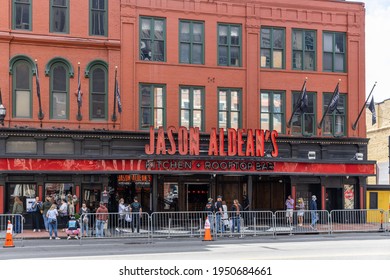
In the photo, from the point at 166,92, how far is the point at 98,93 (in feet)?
11.6

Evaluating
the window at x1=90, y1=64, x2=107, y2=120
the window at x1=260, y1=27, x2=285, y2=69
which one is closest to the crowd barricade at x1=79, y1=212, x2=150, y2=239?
the window at x1=90, y1=64, x2=107, y2=120

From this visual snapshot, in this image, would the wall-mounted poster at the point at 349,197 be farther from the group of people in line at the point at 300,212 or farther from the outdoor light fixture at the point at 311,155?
the group of people in line at the point at 300,212

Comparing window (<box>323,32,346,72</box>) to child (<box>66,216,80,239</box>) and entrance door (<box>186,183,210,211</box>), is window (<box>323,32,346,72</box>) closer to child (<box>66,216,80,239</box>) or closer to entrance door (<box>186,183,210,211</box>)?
entrance door (<box>186,183,210,211</box>)

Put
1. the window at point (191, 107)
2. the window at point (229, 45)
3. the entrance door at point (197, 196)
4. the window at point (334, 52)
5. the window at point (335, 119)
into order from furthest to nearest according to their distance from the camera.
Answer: the window at point (334, 52), the window at point (335, 119), the window at point (229, 45), the entrance door at point (197, 196), the window at point (191, 107)

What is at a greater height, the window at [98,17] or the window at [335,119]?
the window at [98,17]

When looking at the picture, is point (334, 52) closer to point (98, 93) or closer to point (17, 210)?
point (98, 93)

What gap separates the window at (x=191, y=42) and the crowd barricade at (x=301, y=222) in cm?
959

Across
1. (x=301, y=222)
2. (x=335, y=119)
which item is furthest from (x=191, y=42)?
(x=301, y=222)

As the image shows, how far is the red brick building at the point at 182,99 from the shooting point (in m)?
29.4

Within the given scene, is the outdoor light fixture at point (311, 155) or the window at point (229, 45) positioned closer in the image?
the window at point (229, 45)

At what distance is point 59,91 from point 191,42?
7469mm

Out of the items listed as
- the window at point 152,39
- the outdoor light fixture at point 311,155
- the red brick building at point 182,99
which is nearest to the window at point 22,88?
the red brick building at point 182,99

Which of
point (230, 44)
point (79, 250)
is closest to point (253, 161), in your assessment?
point (230, 44)

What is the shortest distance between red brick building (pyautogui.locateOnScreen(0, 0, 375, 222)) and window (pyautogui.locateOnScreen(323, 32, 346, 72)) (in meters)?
0.07
